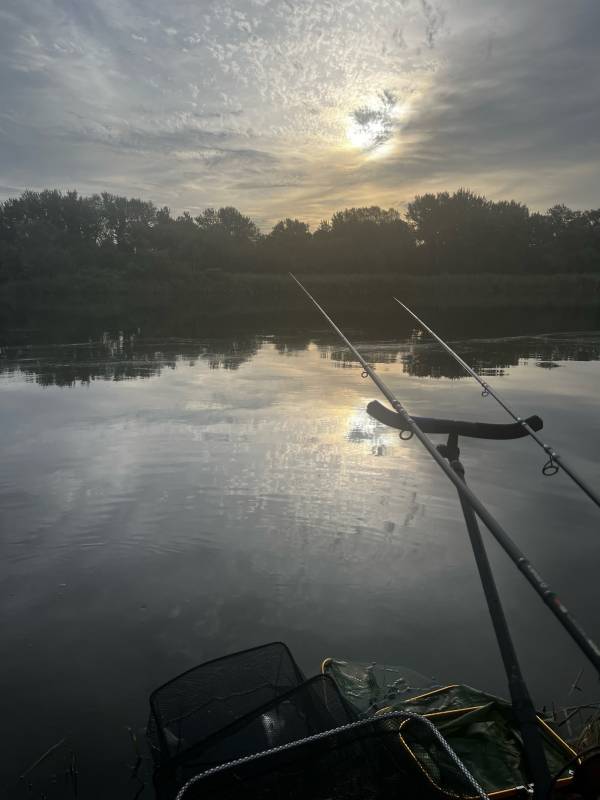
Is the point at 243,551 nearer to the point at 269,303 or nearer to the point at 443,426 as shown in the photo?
the point at 443,426

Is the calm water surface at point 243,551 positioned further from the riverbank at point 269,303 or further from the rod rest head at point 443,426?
the riverbank at point 269,303

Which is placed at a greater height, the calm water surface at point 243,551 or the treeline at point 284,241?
the treeline at point 284,241

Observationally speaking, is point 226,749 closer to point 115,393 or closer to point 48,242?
point 115,393

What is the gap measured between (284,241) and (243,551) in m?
73.6

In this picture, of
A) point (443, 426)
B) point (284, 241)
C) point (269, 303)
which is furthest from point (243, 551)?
point (284, 241)

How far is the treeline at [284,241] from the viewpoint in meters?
58.4

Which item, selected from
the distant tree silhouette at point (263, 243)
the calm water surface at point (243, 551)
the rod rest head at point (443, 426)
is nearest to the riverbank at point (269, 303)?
the distant tree silhouette at point (263, 243)

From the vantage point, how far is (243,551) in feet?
19.1

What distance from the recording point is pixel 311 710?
2570 mm

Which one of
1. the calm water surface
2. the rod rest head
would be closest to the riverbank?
the calm water surface

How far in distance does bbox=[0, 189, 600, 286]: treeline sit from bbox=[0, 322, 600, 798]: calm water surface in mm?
47169

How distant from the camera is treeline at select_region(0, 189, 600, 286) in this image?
58.4m

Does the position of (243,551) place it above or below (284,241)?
below

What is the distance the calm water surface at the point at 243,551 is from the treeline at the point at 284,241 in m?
47.2
